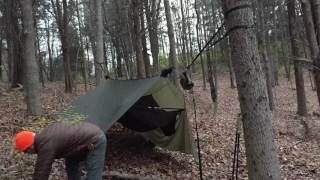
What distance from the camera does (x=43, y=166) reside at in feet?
12.8

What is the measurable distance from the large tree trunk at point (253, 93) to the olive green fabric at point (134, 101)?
3073 mm

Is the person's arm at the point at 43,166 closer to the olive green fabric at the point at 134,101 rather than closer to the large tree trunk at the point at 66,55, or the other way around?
the olive green fabric at the point at 134,101

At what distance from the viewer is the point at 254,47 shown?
3590 millimetres

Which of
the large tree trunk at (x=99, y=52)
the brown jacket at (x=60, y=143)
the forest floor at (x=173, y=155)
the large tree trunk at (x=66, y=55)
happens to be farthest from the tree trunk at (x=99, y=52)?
the large tree trunk at (x=66, y=55)

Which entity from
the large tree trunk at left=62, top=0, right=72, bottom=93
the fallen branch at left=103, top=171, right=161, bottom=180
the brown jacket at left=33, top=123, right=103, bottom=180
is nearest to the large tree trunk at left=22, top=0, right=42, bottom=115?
the fallen branch at left=103, top=171, right=161, bottom=180

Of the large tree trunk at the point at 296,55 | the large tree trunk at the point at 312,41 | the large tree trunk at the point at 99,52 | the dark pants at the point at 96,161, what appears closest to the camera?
the dark pants at the point at 96,161

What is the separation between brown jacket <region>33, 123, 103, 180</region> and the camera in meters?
3.92

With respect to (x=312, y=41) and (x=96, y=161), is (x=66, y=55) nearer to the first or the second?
(x=312, y=41)

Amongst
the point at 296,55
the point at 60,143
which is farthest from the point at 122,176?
the point at 296,55

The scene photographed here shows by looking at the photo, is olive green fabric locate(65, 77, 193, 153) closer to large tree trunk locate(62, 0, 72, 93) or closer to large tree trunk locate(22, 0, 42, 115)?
large tree trunk locate(22, 0, 42, 115)

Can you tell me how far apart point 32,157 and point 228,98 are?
16155 millimetres

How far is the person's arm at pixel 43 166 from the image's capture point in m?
3.88

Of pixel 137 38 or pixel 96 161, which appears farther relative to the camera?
pixel 137 38

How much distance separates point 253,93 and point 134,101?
315 centimetres
